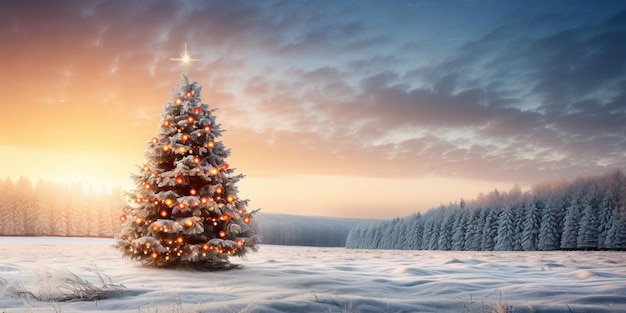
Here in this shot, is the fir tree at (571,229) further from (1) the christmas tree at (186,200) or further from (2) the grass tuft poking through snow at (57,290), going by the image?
(2) the grass tuft poking through snow at (57,290)

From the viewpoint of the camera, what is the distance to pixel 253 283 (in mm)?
9039

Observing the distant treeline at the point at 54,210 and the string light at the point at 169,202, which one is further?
the distant treeline at the point at 54,210

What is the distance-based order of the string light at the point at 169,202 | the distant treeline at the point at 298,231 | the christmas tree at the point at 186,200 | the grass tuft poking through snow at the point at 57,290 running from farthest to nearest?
the distant treeline at the point at 298,231
the string light at the point at 169,202
the christmas tree at the point at 186,200
the grass tuft poking through snow at the point at 57,290

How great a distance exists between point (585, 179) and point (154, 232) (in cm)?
7065

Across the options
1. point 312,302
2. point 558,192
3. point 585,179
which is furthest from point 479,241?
point 312,302

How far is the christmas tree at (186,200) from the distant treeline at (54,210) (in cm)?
6977

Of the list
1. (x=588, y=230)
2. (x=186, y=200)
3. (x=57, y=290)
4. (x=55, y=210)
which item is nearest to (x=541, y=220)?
(x=588, y=230)

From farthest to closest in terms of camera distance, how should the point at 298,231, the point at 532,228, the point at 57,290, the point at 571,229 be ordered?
the point at 298,231 → the point at 532,228 → the point at 571,229 → the point at 57,290

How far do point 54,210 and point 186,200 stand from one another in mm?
84184

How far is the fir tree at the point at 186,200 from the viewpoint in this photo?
12438mm

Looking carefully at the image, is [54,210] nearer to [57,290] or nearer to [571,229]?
[571,229]

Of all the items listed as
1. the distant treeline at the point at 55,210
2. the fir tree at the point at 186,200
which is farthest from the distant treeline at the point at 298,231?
the fir tree at the point at 186,200

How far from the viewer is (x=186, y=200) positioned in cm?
1264

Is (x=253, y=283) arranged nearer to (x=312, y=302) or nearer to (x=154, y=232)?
(x=312, y=302)
